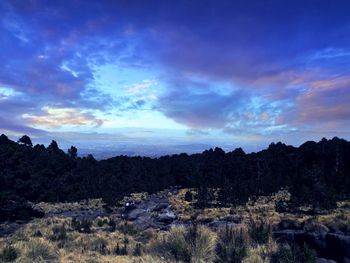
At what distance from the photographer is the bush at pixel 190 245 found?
10984 millimetres

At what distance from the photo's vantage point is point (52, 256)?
519 inches

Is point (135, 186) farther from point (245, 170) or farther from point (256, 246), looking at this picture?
point (256, 246)

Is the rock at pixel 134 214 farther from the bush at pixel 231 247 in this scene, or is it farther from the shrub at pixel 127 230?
the bush at pixel 231 247

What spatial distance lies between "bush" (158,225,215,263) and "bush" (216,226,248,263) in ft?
0.71

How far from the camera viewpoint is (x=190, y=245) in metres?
11.3

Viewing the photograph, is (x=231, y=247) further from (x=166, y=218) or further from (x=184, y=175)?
(x=184, y=175)

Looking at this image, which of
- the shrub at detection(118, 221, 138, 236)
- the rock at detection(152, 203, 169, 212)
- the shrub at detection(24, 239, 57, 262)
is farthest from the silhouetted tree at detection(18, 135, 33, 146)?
the shrub at detection(24, 239, 57, 262)

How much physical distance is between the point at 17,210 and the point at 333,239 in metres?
35.5

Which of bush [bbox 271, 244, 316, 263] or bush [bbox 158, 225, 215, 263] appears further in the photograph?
bush [bbox 158, 225, 215, 263]

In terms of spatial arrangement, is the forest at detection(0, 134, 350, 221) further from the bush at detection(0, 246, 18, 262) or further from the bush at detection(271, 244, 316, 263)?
the bush at detection(0, 246, 18, 262)

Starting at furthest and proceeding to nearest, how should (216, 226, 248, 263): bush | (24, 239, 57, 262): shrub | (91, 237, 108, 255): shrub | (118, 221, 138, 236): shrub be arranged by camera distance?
(118, 221, 138, 236): shrub → (91, 237, 108, 255): shrub → (24, 239, 57, 262): shrub → (216, 226, 248, 263): bush

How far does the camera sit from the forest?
45094mm

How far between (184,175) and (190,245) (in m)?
68.1

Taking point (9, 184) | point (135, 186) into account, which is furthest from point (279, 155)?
point (9, 184)
